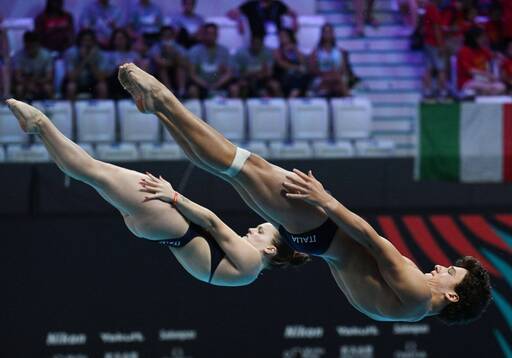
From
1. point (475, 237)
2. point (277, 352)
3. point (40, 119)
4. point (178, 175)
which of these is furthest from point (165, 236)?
point (475, 237)

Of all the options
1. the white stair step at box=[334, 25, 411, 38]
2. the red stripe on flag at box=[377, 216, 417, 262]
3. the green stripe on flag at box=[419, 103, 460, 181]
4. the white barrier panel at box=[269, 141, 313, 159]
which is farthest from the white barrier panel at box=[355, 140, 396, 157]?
the white stair step at box=[334, 25, 411, 38]

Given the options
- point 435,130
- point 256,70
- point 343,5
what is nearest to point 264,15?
point 256,70

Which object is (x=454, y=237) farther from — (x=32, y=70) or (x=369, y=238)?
(x=369, y=238)

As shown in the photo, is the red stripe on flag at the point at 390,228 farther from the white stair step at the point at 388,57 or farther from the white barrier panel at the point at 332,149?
the white stair step at the point at 388,57

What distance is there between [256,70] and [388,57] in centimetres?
239

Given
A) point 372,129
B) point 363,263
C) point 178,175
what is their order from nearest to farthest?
point 363,263, point 178,175, point 372,129

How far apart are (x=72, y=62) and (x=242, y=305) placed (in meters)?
3.38

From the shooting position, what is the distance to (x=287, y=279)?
1146cm

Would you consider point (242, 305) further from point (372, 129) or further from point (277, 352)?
point (372, 129)

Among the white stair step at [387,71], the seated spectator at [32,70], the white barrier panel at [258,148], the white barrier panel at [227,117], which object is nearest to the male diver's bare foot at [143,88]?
the white barrier panel at [258,148]

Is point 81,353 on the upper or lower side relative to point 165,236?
lower

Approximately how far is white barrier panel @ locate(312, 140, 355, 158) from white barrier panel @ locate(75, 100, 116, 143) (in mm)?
2278

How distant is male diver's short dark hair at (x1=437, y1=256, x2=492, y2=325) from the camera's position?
6.64 m

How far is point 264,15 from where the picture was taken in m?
13.0
